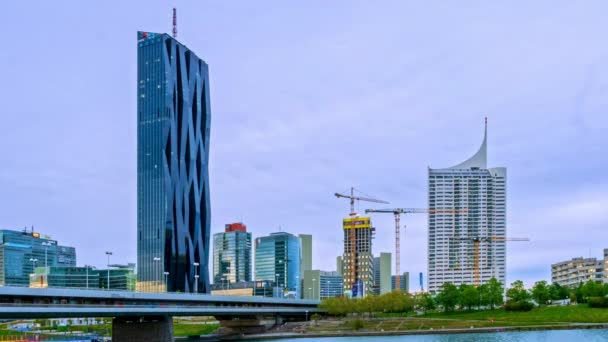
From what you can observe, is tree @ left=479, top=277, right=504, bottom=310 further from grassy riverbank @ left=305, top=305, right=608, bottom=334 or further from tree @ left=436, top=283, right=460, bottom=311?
tree @ left=436, top=283, right=460, bottom=311

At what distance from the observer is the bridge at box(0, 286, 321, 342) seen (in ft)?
304

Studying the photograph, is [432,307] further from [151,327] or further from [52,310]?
[52,310]

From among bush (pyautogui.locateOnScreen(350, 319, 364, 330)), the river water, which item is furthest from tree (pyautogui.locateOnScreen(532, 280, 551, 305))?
the river water

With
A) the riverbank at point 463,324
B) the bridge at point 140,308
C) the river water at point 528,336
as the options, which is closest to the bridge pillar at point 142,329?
the bridge at point 140,308

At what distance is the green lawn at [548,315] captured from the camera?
5659 inches

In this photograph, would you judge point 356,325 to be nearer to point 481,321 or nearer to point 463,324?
point 463,324


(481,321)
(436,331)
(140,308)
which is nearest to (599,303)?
(481,321)

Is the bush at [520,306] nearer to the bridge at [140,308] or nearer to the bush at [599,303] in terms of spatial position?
Answer: the bush at [599,303]

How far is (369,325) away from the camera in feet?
533

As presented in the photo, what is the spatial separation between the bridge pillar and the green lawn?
241 feet

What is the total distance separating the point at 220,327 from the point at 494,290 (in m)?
73.0

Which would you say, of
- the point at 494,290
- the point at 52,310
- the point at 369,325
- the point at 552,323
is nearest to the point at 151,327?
the point at 52,310

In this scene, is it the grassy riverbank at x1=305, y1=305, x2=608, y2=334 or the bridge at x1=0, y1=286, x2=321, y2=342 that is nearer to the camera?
the bridge at x1=0, y1=286, x2=321, y2=342

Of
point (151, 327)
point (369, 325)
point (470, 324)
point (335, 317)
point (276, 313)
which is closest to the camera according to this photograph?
point (151, 327)
